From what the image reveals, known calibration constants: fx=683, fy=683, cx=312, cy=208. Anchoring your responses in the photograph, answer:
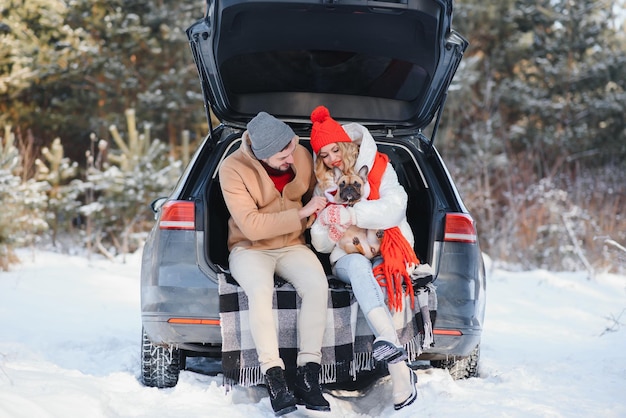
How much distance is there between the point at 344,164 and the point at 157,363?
1.45 meters

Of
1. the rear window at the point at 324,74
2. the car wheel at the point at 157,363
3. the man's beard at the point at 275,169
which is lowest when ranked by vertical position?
the car wheel at the point at 157,363

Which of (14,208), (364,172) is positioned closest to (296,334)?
(364,172)

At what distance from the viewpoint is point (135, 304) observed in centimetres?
700

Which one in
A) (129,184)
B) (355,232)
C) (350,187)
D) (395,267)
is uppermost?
(350,187)

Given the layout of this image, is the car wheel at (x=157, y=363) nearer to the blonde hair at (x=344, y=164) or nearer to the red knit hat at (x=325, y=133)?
the blonde hair at (x=344, y=164)

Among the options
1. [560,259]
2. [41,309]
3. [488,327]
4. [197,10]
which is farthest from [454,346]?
[197,10]

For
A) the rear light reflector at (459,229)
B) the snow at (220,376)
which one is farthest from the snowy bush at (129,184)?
the rear light reflector at (459,229)

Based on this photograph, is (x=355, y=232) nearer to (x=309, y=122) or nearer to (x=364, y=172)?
(x=364, y=172)

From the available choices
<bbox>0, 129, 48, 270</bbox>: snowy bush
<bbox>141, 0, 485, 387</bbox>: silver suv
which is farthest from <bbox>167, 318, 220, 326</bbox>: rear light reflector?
<bbox>0, 129, 48, 270</bbox>: snowy bush

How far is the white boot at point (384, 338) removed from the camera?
10.7 ft

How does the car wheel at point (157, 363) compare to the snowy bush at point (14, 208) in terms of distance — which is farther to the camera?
the snowy bush at point (14, 208)

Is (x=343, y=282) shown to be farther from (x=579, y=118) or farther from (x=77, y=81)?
(x=579, y=118)

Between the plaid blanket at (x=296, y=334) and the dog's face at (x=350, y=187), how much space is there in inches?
18.6

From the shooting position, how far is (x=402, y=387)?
3260 mm
